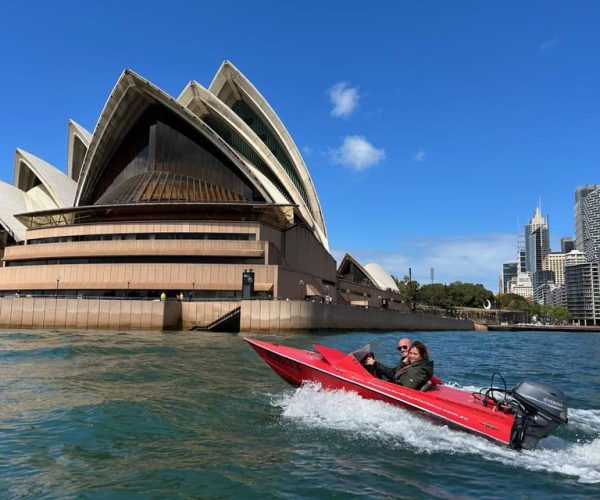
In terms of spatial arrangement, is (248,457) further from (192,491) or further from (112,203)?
(112,203)

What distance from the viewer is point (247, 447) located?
7.53 metres

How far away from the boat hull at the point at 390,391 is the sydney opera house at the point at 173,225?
25716mm

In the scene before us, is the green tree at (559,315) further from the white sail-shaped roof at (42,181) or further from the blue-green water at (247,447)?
the blue-green water at (247,447)

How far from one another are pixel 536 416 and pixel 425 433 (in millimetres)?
1775

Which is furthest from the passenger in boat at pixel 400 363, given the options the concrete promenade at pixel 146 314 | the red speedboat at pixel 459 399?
the concrete promenade at pixel 146 314

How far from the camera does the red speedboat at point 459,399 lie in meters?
7.98

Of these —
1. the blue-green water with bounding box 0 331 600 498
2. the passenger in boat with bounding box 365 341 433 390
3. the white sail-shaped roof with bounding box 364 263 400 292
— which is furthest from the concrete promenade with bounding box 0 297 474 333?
the white sail-shaped roof with bounding box 364 263 400 292

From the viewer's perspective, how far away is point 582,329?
109500 millimetres

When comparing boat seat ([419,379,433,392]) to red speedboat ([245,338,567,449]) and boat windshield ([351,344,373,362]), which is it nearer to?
red speedboat ([245,338,567,449])

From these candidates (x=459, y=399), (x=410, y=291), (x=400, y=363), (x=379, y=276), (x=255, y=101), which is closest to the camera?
(x=459, y=399)

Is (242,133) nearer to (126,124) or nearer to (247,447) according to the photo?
(126,124)

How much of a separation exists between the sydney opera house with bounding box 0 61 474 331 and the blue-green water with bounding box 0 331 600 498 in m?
24.4

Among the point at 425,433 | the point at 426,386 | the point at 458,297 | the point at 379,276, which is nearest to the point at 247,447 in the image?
the point at 425,433

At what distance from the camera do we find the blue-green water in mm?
6066
